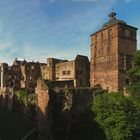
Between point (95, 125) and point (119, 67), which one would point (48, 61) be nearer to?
point (119, 67)

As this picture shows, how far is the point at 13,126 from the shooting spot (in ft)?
111

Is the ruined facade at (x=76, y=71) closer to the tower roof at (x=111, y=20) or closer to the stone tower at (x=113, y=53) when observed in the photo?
the stone tower at (x=113, y=53)

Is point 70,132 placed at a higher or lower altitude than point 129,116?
lower

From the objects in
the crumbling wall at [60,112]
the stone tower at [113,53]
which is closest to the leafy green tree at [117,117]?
the crumbling wall at [60,112]

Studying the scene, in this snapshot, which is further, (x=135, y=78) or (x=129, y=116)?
(x=135, y=78)

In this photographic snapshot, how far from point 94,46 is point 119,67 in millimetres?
7785

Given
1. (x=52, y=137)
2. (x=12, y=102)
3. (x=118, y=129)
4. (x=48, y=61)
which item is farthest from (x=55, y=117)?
(x=48, y=61)

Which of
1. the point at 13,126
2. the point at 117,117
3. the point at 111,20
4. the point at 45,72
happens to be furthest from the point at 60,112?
the point at 45,72

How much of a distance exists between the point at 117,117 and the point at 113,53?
16.0 m

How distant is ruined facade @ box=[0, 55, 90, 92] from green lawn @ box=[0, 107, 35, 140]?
1158 cm

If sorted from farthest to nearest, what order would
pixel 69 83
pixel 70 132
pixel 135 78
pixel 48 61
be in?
pixel 48 61, pixel 69 83, pixel 135 78, pixel 70 132

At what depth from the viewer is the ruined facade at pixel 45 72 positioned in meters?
51.6

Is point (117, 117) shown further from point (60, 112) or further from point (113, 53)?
point (113, 53)

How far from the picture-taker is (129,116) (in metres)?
27.1
